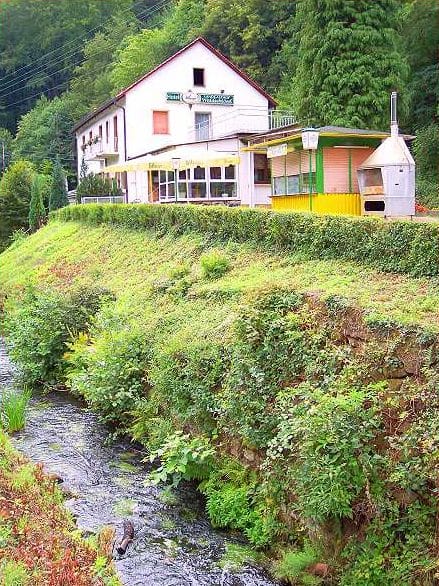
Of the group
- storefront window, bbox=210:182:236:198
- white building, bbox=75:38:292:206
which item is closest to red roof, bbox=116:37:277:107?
white building, bbox=75:38:292:206

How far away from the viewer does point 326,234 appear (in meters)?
13.4

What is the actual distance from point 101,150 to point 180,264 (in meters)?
29.8

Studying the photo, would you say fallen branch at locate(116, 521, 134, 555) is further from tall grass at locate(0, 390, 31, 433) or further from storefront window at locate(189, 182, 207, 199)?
storefront window at locate(189, 182, 207, 199)

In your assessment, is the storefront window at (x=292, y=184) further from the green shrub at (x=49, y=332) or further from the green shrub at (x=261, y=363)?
the green shrub at (x=261, y=363)

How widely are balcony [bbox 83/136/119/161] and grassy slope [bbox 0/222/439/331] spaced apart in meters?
9.10

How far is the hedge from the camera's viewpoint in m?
11.1

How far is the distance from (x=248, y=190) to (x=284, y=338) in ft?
59.8

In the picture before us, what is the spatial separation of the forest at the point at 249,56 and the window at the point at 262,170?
17.8 feet

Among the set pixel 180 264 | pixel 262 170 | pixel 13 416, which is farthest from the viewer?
pixel 262 170

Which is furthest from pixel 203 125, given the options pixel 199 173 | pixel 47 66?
pixel 47 66

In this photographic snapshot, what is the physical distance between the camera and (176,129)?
41.9m

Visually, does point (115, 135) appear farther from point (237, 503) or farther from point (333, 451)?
point (333, 451)

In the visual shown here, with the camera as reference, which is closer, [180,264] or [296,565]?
[296,565]

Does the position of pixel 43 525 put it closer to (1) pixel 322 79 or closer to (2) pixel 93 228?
(2) pixel 93 228
